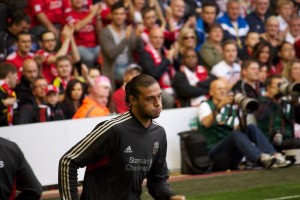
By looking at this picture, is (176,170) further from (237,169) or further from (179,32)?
(179,32)

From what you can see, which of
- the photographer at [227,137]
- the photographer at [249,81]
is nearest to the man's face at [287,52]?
the photographer at [249,81]

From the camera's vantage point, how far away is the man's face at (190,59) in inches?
576

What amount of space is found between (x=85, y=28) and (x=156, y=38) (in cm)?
124

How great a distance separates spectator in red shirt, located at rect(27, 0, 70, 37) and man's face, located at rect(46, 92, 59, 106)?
2032mm

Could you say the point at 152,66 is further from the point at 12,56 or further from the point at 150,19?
the point at 12,56

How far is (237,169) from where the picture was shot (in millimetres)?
13078

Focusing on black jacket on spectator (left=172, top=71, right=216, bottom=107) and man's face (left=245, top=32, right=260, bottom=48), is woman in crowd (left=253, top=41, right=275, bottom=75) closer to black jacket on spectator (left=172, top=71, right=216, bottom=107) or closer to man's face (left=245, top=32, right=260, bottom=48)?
man's face (left=245, top=32, right=260, bottom=48)

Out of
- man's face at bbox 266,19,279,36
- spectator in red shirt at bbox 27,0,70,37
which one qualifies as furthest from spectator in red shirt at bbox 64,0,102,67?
man's face at bbox 266,19,279,36

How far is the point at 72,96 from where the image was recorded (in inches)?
520

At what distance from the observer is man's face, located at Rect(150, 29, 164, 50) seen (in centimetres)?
1487

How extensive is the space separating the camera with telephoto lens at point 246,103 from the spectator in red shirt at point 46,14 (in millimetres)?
3805

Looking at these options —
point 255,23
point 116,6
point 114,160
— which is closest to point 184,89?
point 116,6

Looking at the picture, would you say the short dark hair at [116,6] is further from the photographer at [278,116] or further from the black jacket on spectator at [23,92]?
the photographer at [278,116]

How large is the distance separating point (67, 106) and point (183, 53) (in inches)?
108
